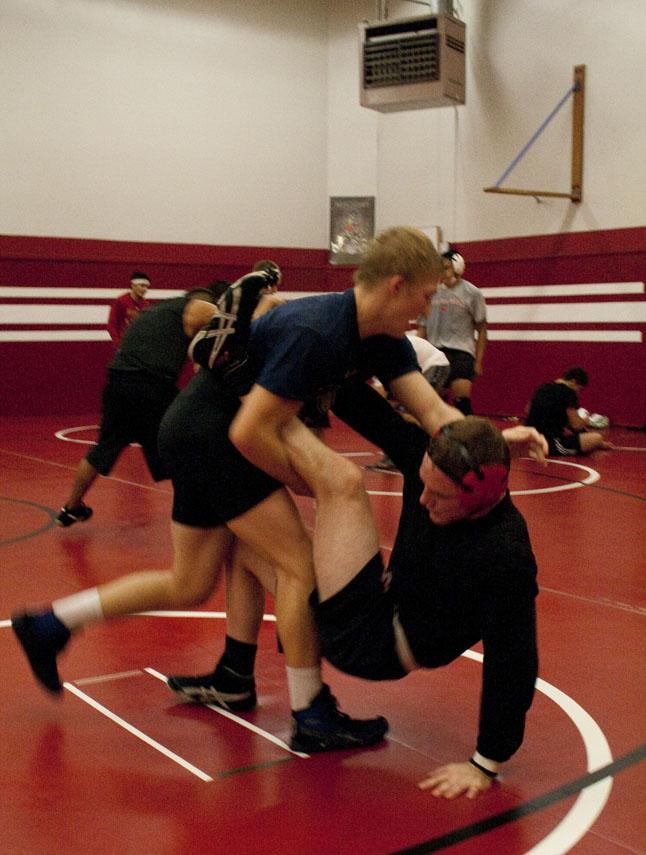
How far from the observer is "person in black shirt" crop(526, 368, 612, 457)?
9695 mm

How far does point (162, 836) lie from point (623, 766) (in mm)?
1328

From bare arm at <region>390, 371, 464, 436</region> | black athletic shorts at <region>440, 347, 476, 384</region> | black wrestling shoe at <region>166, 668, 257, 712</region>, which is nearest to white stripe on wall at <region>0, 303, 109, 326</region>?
black athletic shorts at <region>440, 347, 476, 384</region>

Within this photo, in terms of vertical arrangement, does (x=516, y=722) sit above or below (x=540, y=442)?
below

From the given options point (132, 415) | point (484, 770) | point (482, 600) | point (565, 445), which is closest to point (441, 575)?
point (482, 600)

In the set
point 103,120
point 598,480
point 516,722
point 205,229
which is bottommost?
point 598,480

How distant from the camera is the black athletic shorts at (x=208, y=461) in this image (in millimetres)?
3033

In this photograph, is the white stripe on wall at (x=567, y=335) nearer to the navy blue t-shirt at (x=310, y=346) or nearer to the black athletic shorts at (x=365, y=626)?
the navy blue t-shirt at (x=310, y=346)

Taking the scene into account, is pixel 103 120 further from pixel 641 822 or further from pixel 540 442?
pixel 641 822

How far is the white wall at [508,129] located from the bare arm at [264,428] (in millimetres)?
9898

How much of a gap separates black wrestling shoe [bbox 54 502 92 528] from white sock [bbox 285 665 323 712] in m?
3.43

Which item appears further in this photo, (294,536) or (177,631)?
(177,631)

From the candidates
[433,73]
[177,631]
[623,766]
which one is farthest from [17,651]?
[433,73]

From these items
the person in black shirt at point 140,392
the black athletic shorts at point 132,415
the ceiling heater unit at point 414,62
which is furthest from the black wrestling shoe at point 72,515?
the ceiling heater unit at point 414,62

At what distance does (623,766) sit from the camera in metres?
2.92
